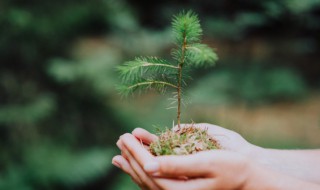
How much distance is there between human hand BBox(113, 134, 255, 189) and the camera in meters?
0.96

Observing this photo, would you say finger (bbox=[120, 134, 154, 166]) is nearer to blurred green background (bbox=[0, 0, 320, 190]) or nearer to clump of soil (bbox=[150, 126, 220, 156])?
clump of soil (bbox=[150, 126, 220, 156])

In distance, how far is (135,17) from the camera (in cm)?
355

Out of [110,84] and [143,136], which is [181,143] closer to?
[143,136]

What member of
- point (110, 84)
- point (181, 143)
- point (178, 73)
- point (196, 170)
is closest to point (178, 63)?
point (178, 73)

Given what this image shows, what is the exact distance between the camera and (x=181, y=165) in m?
0.95

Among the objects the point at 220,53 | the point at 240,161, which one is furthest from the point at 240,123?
the point at 240,161

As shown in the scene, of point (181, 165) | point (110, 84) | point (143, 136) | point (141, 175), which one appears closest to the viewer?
point (181, 165)

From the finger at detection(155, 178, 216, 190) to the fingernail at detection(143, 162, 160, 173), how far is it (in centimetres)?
6

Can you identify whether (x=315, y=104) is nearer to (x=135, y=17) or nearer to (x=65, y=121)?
(x=135, y=17)

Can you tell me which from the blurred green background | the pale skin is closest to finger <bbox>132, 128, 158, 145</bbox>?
the pale skin

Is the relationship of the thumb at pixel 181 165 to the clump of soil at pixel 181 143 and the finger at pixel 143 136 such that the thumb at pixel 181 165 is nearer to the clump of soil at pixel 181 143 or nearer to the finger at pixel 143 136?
the clump of soil at pixel 181 143

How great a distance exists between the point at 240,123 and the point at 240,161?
9.71 feet

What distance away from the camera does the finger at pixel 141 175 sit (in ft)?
3.47

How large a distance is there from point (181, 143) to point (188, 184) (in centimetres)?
12
